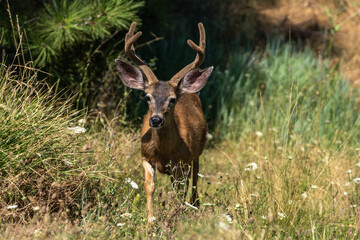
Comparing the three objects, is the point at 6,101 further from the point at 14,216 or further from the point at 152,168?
the point at 152,168

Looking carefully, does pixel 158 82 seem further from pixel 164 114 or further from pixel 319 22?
pixel 319 22

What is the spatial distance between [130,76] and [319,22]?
626 centimetres

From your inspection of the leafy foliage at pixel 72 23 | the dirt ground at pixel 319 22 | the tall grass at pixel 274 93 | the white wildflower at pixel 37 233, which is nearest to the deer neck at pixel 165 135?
the leafy foliage at pixel 72 23

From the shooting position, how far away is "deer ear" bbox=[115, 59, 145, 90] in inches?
206

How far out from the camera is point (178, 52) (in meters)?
8.02

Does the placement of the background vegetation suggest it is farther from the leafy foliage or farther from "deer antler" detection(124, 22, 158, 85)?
"deer antler" detection(124, 22, 158, 85)

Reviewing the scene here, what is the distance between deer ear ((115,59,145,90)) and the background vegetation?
1.39ft

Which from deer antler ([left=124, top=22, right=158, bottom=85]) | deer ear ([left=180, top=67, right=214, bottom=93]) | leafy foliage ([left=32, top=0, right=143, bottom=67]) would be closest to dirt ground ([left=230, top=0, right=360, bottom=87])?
leafy foliage ([left=32, top=0, right=143, bottom=67])

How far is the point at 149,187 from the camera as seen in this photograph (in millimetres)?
4355

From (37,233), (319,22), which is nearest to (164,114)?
(37,233)

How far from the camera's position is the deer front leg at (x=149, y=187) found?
4255 mm

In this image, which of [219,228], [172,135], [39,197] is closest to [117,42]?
[172,135]

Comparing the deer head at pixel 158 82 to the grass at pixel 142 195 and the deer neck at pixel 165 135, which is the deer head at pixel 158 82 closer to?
the deer neck at pixel 165 135

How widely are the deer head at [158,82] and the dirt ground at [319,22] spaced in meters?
4.76
